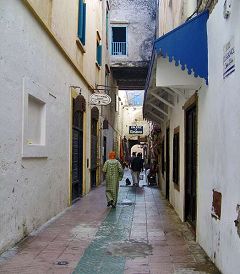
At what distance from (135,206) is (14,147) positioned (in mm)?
6169

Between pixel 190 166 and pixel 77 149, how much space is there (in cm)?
560

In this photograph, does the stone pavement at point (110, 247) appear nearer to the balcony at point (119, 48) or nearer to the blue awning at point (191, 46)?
the blue awning at point (191, 46)

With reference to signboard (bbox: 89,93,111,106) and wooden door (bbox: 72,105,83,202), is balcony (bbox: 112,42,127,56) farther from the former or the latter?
wooden door (bbox: 72,105,83,202)

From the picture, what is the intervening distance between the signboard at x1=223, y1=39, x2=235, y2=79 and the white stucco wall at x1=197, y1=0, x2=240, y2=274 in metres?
0.07

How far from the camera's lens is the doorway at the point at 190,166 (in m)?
8.30

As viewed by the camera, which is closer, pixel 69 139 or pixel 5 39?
pixel 5 39

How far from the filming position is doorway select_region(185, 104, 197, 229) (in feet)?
27.2

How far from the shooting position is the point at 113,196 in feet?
38.7

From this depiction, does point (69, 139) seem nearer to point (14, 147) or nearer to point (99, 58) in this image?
point (14, 147)

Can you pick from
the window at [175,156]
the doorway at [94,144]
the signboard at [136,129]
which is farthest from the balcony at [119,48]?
the signboard at [136,129]

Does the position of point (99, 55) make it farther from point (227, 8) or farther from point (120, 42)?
point (227, 8)

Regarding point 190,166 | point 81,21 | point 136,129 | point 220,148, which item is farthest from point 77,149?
point 136,129

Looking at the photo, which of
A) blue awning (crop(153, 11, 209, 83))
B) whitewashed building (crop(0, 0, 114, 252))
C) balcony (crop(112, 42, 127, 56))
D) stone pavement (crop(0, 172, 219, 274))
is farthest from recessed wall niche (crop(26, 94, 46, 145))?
balcony (crop(112, 42, 127, 56))

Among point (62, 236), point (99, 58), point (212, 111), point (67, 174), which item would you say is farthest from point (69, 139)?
point (99, 58)
